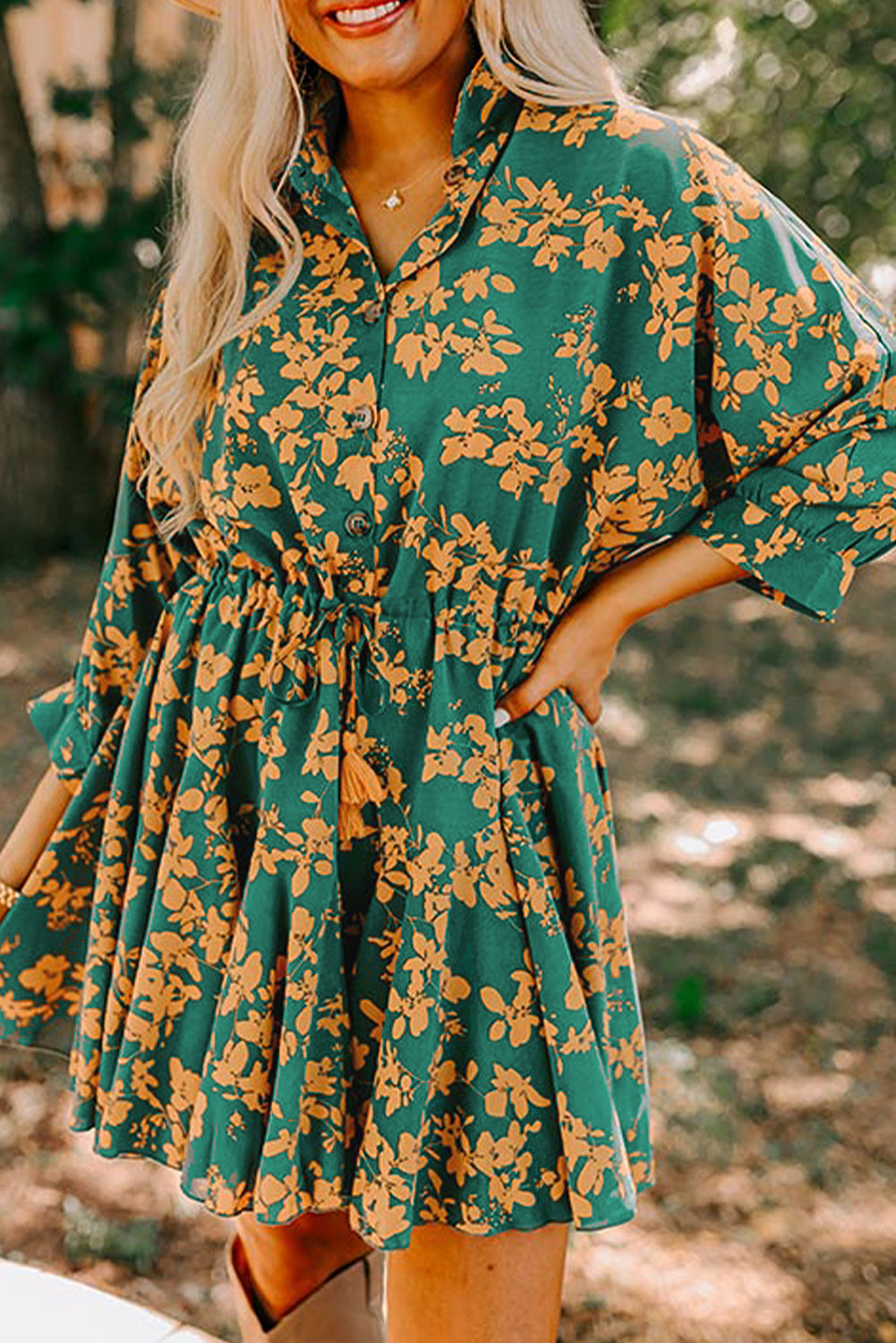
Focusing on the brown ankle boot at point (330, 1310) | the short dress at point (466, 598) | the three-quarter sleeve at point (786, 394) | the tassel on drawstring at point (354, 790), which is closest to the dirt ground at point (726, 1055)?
the brown ankle boot at point (330, 1310)

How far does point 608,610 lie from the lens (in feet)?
6.05

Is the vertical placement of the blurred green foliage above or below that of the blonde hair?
below

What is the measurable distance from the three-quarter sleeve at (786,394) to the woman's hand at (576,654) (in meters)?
0.14

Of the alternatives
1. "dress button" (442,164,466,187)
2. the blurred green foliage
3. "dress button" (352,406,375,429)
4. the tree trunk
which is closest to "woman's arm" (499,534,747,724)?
"dress button" (352,406,375,429)

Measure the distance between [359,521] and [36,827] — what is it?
0.72 meters

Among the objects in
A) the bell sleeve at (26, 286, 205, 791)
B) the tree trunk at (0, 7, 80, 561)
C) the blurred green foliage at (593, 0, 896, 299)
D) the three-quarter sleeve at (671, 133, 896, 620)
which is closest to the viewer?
the three-quarter sleeve at (671, 133, 896, 620)

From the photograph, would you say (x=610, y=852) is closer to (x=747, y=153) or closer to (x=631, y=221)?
(x=631, y=221)

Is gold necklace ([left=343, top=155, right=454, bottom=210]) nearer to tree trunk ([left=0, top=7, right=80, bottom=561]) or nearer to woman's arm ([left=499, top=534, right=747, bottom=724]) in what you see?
woman's arm ([left=499, top=534, right=747, bottom=724])

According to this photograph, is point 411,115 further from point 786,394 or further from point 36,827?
point 36,827

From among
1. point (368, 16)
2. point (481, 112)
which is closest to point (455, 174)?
point (481, 112)

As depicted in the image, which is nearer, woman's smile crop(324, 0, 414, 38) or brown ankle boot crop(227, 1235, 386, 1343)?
woman's smile crop(324, 0, 414, 38)

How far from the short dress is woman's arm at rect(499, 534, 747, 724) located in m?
0.02

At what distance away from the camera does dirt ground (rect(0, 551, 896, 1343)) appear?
9.70 feet

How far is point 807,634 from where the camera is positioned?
6641 mm
